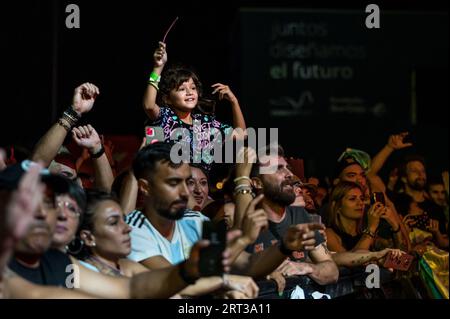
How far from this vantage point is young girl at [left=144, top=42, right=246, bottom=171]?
6434 millimetres

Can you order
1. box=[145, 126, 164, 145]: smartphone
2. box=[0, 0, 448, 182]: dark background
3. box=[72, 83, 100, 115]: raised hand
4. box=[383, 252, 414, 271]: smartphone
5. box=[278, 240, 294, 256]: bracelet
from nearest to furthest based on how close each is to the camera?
box=[278, 240, 294, 256]: bracelet → box=[72, 83, 100, 115]: raised hand → box=[145, 126, 164, 145]: smartphone → box=[383, 252, 414, 271]: smartphone → box=[0, 0, 448, 182]: dark background

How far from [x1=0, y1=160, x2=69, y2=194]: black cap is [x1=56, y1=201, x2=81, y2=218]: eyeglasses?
235mm

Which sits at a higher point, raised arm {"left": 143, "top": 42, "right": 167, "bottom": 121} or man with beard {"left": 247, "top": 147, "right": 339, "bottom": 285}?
raised arm {"left": 143, "top": 42, "right": 167, "bottom": 121}

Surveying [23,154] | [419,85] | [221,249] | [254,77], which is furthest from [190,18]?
[221,249]

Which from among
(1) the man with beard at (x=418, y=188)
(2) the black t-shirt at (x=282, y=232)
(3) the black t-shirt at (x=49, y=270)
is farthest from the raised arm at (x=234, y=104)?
(1) the man with beard at (x=418, y=188)

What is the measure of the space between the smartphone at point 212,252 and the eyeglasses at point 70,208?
0.76 m

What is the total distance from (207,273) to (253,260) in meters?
1.38

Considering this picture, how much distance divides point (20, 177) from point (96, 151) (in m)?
1.81

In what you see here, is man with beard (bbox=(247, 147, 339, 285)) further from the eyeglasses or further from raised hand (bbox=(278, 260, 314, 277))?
the eyeglasses

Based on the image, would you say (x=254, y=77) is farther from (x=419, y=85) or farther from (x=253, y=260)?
(x=253, y=260)

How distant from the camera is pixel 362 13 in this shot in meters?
12.1

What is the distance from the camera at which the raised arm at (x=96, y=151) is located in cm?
579

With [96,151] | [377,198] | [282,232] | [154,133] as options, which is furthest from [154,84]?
[377,198]

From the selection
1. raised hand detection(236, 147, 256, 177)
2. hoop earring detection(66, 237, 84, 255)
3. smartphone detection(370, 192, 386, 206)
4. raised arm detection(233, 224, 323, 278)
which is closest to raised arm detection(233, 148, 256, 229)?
raised hand detection(236, 147, 256, 177)
